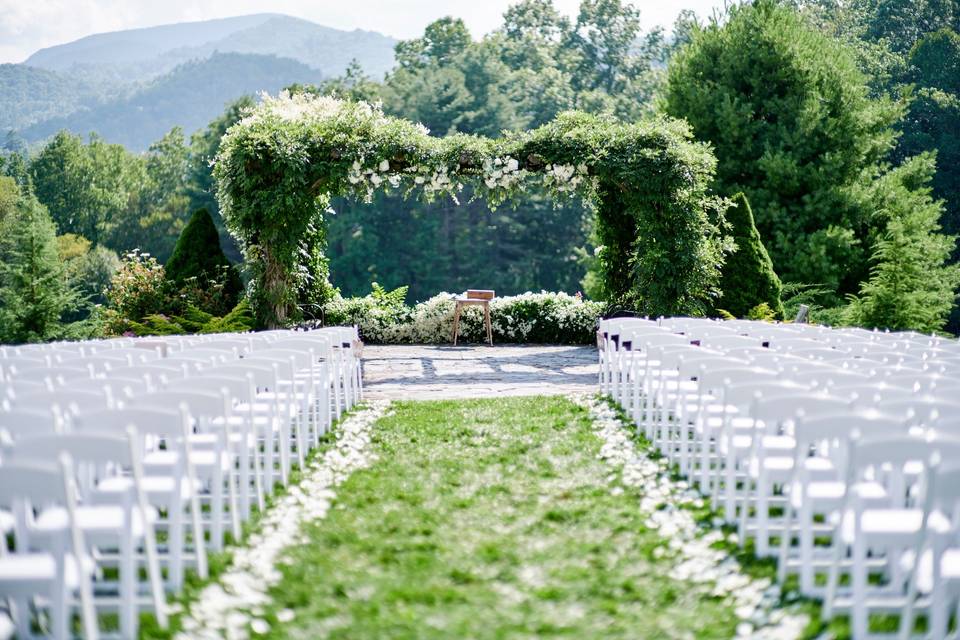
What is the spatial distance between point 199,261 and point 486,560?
12.1 m

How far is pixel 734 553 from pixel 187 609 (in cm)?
271

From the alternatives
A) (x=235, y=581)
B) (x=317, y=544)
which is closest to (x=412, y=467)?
(x=317, y=544)

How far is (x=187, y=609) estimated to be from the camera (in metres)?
4.01

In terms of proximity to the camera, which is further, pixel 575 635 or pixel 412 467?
pixel 412 467

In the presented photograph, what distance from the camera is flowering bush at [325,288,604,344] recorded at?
1708 centimetres

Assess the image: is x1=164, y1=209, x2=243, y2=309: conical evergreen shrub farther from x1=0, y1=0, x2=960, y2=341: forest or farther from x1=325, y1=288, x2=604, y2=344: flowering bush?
x1=325, y1=288, x2=604, y2=344: flowering bush

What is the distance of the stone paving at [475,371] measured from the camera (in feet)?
35.7

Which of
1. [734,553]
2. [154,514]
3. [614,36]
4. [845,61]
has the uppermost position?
[614,36]

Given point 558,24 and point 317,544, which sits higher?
point 558,24

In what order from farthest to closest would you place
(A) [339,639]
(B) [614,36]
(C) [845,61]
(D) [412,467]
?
(B) [614,36] < (C) [845,61] < (D) [412,467] < (A) [339,639]

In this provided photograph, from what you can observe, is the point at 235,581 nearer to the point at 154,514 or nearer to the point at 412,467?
the point at 154,514

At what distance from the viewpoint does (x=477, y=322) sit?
676 inches

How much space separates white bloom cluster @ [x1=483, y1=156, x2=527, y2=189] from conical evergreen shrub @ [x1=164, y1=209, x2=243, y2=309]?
4696mm

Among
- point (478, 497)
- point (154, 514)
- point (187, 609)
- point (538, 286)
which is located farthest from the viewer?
point (538, 286)
